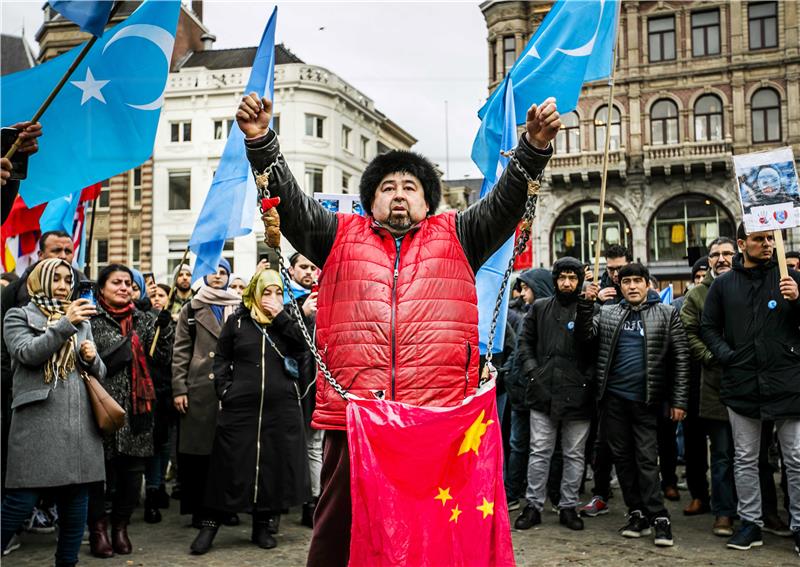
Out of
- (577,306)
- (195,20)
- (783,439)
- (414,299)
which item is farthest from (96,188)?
(195,20)

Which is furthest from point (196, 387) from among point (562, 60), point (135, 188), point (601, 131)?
point (135, 188)

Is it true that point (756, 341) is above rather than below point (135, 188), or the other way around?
below

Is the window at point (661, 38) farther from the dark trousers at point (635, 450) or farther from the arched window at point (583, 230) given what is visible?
the dark trousers at point (635, 450)

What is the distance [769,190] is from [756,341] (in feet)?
3.80

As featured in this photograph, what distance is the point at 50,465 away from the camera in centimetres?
496

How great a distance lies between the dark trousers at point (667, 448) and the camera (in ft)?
25.6

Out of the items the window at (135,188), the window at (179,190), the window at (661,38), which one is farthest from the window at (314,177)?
the window at (661,38)

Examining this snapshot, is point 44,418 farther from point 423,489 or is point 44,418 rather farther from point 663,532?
point 663,532

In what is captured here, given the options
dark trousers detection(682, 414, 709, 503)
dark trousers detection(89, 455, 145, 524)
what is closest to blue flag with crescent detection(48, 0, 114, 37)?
dark trousers detection(89, 455, 145, 524)

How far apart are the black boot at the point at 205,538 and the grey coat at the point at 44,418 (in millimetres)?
1165

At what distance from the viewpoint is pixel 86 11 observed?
5547mm

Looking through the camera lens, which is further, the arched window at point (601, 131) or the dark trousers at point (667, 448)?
the arched window at point (601, 131)

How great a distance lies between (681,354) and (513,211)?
374cm

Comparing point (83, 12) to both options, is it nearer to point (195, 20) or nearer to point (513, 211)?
point (513, 211)
